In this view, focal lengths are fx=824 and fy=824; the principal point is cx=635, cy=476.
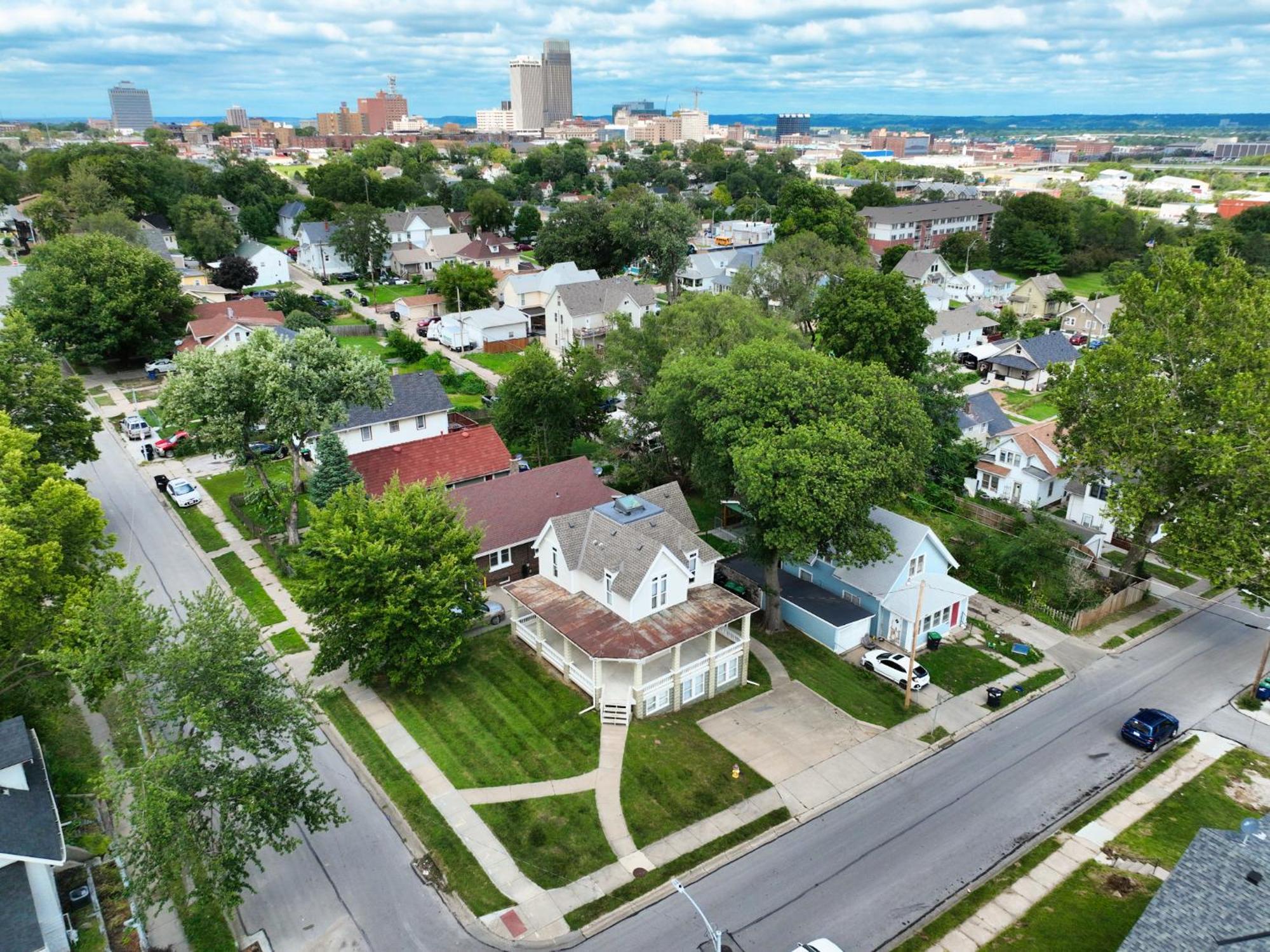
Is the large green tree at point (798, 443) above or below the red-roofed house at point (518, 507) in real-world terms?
above

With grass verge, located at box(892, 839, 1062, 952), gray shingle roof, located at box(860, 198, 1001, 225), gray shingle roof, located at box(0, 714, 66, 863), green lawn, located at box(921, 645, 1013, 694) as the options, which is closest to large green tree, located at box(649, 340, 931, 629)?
green lawn, located at box(921, 645, 1013, 694)

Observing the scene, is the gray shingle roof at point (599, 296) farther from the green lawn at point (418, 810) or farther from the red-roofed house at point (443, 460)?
the green lawn at point (418, 810)

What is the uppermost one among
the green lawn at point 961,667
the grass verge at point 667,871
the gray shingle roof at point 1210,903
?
the gray shingle roof at point 1210,903

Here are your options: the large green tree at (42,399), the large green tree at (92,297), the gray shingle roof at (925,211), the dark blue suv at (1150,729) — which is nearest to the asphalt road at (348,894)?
the dark blue suv at (1150,729)

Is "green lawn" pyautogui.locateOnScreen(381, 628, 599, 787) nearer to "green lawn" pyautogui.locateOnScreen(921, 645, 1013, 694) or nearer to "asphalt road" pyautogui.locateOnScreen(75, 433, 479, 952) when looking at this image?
"asphalt road" pyautogui.locateOnScreen(75, 433, 479, 952)

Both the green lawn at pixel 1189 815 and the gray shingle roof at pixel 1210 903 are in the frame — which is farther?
the green lawn at pixel 1189 815

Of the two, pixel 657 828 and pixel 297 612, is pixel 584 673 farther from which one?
pixel 297 612
